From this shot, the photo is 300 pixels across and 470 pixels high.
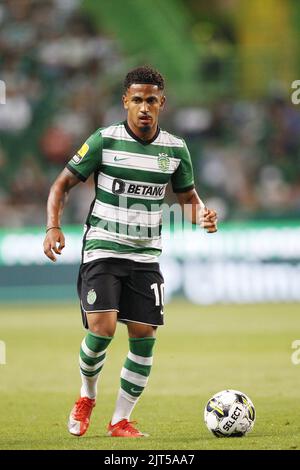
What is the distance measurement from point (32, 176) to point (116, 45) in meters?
4.57

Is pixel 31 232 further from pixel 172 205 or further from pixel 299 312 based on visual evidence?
pixel 299 312

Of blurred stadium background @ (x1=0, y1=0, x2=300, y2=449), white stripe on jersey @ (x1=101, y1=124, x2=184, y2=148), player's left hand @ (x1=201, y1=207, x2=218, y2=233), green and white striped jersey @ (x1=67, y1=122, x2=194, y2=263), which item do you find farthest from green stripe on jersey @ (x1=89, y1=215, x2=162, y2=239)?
blurred stadium background @ (x1=0, y1=0, x2=300, y2=449)

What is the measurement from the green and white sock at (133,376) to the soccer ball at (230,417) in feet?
1.72

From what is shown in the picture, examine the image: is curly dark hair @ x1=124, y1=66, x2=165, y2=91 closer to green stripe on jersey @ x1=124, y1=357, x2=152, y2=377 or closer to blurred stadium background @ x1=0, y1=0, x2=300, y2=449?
green stripe on jersey @ x1=124, y1=357, x2=152, y2=377

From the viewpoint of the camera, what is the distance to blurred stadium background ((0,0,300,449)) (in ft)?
46.5

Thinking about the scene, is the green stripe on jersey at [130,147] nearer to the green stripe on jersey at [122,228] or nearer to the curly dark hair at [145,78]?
the curly dark hair at [145,78]

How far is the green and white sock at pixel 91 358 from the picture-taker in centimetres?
676

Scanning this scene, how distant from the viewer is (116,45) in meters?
23.4

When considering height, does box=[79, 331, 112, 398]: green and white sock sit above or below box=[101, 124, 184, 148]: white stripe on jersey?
below

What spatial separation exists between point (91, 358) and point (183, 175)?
144 cm

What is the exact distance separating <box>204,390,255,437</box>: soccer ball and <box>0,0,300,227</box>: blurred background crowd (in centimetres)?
1203

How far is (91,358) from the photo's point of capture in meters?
6.85

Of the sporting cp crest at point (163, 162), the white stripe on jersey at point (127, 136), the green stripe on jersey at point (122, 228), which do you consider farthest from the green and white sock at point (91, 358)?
the white stripe on jersey at point (127, 136)

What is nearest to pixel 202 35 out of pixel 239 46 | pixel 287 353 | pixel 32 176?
pixel 239 46
